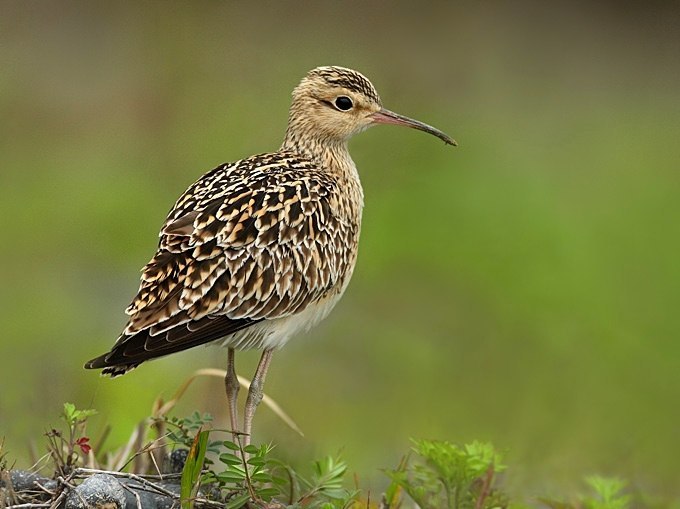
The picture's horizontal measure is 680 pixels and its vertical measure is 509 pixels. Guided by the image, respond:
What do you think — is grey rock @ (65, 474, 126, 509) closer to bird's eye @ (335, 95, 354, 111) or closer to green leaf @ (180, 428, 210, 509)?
green leaf @ (180, 428, 210, 509)

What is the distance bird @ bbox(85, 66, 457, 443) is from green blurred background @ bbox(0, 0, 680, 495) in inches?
22.9

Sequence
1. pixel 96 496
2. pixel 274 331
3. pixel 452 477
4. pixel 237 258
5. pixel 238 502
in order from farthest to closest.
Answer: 1. pixel 274 331
2. pixel 237 258
3. pixel 452 477
4. pixel 238 502
5. pixel 96 496

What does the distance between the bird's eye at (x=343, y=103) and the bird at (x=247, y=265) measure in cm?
34

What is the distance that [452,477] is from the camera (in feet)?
18.5

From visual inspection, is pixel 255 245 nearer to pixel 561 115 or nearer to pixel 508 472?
pixel 508 472

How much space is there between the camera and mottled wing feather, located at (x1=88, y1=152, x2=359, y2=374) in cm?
587

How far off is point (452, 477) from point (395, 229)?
28.3 feet

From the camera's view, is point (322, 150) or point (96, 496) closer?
point (96, 496)

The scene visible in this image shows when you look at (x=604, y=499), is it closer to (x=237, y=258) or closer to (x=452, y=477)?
(x=452, y=477)

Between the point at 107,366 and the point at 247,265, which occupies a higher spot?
the point at 247,265

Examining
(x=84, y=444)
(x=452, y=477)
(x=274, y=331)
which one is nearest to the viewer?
(x=84, y=444)

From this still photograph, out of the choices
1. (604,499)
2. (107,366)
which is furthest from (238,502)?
(604,499)

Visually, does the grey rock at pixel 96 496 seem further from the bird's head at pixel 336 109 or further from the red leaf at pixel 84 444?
the bird's head at pixel 336 109

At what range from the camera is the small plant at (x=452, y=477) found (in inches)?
220
